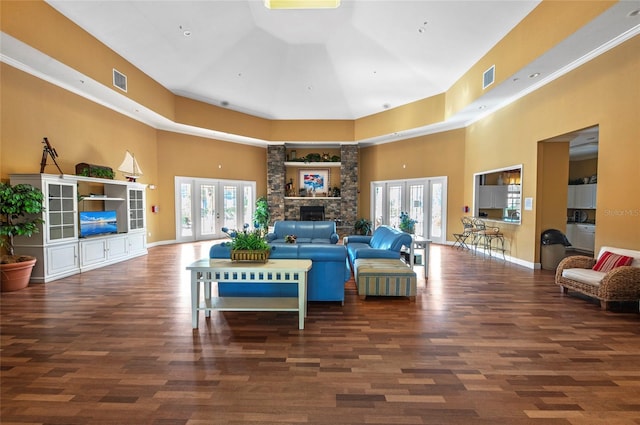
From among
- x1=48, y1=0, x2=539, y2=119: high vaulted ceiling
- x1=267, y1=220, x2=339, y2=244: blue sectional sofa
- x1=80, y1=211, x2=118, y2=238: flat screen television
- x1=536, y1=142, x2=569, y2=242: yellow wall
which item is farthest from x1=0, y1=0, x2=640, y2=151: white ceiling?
x1=267, y1=220, x2=339, y2=244: blue sectional sofa

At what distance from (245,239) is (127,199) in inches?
207

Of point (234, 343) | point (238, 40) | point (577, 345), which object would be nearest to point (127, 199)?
point (238, 40)

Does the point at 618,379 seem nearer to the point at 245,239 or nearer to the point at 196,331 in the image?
the point at 245,239

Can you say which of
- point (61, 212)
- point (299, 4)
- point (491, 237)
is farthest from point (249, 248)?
point (491, 237)

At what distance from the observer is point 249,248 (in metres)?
3.49

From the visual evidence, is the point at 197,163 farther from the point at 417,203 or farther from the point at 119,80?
the point at 417,203

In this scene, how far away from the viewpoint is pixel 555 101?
5.62 metres

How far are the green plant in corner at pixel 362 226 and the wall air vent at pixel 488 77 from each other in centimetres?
585

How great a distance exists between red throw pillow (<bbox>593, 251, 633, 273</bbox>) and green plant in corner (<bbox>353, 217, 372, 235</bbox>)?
692 cm

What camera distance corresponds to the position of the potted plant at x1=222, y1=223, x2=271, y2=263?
11.3 feet

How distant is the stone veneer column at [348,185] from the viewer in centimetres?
1137

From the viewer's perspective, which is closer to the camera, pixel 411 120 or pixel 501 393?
pixel 501 393

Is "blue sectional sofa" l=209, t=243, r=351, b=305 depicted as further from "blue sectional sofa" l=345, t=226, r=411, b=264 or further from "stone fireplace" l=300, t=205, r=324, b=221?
"stone fireplace" l=300, t=205, r=324, b=221

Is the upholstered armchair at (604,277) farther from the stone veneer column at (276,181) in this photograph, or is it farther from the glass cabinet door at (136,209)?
the glass cabinet door at (136,209)
